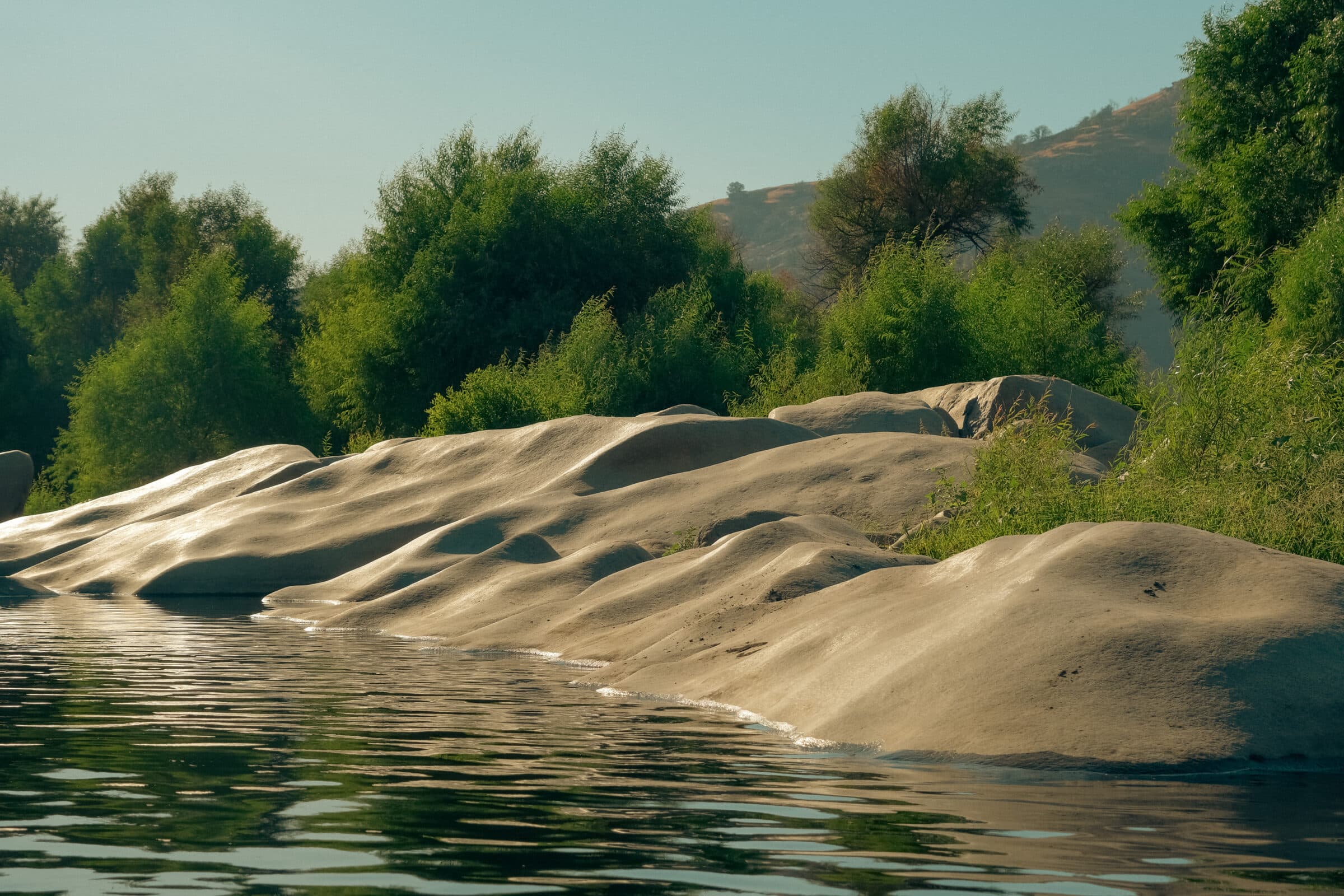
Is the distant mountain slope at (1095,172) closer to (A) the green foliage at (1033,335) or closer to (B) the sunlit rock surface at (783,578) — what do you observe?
(A) the green foliage at (1033,335)

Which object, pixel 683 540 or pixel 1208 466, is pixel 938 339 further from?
pixel 1208 466

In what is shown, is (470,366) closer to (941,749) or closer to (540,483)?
(540,483)

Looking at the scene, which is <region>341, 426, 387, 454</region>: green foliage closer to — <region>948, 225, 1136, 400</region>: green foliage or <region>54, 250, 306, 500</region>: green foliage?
<region>54, 250, 306, 500</region>: green foliage

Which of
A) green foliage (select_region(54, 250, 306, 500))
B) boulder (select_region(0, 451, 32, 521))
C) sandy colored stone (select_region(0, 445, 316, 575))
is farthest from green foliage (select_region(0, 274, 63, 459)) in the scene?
sandy colored stone (select_region(0, 445, 316, 575))

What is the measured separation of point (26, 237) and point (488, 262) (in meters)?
54.9

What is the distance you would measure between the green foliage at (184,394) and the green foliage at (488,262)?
27.9ft

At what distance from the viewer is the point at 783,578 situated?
587 inches

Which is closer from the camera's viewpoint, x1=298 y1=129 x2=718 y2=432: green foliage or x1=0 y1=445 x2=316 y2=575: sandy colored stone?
x1=0 y1=445 x2=316 y2=575: sandy colored stone

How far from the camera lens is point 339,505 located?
28406mm

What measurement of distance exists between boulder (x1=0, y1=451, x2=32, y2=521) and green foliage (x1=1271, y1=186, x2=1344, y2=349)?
36.6m

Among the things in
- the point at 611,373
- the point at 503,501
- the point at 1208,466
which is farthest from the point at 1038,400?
the point at 611,373

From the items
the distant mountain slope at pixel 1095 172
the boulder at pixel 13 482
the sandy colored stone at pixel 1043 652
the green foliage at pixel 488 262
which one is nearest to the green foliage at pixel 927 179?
the green foliage at pixel 488 262

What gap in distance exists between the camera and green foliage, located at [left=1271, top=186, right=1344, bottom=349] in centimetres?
3197

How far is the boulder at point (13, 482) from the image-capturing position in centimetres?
4575
